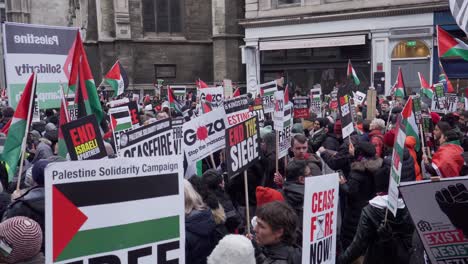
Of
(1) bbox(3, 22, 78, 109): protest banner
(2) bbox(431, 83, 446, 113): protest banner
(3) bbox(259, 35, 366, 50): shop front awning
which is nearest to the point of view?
(1) bbox(3, 22, 78, 109): protest banner

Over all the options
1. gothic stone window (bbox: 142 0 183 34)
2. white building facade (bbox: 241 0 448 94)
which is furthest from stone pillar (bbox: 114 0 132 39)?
white building facade (bbox: 241 0 448 94)

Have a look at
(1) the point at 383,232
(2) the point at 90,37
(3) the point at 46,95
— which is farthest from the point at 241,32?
(1) the point at 383,232

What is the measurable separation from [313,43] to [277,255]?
23.4 metres

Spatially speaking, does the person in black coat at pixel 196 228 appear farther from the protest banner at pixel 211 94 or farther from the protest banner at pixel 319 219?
the protest banner at pixel 211 94

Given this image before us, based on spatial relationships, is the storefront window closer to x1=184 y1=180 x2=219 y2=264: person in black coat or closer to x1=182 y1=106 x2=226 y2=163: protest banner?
x1=182 y1=106 x2=226 y2=163: protest banner

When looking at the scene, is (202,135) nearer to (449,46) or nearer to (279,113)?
(279,113)

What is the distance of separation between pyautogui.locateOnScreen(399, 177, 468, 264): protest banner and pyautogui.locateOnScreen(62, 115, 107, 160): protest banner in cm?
346

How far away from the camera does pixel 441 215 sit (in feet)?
10.0

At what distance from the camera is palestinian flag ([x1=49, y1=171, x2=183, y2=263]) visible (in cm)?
274

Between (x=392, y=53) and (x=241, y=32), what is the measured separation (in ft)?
31.4

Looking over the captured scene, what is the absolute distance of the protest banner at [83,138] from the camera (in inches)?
210

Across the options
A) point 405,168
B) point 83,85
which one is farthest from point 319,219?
point 83,85

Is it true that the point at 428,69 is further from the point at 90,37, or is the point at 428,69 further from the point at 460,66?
the point at 90,37

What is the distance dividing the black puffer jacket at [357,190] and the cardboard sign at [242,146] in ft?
4.04
